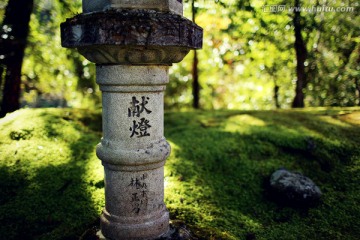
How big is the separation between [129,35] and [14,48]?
3.65 meters

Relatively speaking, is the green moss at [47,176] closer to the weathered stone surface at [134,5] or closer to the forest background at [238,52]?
the forest background at [238,52]

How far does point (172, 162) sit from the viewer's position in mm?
4297

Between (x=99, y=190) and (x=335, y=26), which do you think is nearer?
(x=99, y=190)

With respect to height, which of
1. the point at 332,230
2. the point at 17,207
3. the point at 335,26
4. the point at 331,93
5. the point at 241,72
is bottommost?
the point at 332,230

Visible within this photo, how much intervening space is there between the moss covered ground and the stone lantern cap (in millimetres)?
1752

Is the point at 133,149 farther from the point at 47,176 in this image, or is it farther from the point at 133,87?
the point at 47,176

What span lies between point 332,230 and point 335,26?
6.26m

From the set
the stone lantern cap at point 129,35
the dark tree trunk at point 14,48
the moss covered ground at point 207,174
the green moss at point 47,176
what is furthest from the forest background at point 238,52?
the stone lantern cap at point 129,35

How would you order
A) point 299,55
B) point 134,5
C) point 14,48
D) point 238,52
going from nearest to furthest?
point 134,5 < point 14,48 < point 238,52 < point 299,55

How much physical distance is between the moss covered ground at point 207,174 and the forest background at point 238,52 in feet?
4.73

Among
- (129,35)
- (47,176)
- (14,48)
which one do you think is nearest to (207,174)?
(47,176)

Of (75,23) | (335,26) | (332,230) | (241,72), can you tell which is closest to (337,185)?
(332,230)

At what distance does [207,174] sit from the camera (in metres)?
4.18

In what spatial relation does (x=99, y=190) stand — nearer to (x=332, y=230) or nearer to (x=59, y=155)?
(x=59, y=155)
